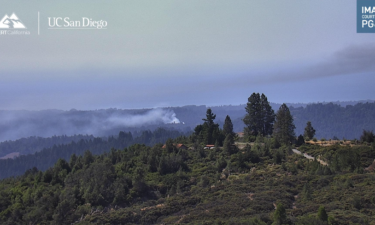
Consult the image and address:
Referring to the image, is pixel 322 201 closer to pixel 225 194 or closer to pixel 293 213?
pixel 293 213

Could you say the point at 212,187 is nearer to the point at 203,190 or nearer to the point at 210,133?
the point at 203,190

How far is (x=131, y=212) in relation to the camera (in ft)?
82.3

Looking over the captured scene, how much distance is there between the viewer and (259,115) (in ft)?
181

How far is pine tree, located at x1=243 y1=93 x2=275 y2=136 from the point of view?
5512 centimetres

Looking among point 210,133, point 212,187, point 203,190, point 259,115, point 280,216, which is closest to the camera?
point 280,216

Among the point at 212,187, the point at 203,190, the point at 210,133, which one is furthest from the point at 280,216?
the point at 210,133

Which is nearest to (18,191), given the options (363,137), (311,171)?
(311,171)

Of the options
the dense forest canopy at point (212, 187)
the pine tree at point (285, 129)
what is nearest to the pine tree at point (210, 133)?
the dense forest canopy at point (212, 187)

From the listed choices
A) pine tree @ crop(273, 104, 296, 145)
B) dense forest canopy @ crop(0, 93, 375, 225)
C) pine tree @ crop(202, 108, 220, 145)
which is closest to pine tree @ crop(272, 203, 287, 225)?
dense forest canopy @ crop(0, 93, 375, 225)

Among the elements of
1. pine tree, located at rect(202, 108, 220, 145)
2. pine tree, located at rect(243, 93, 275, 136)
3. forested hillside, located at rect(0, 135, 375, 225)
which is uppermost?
pine tree, located at rect(243, 93, 275, 136)

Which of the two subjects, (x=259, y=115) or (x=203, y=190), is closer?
(x=203, y=190)

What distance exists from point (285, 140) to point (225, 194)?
22972 mm

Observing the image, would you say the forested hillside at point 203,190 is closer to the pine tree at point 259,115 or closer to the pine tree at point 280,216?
the pine tree at point 280,216

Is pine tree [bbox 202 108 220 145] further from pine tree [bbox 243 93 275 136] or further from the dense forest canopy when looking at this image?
pine tree [bbox 243 93 275 136]
